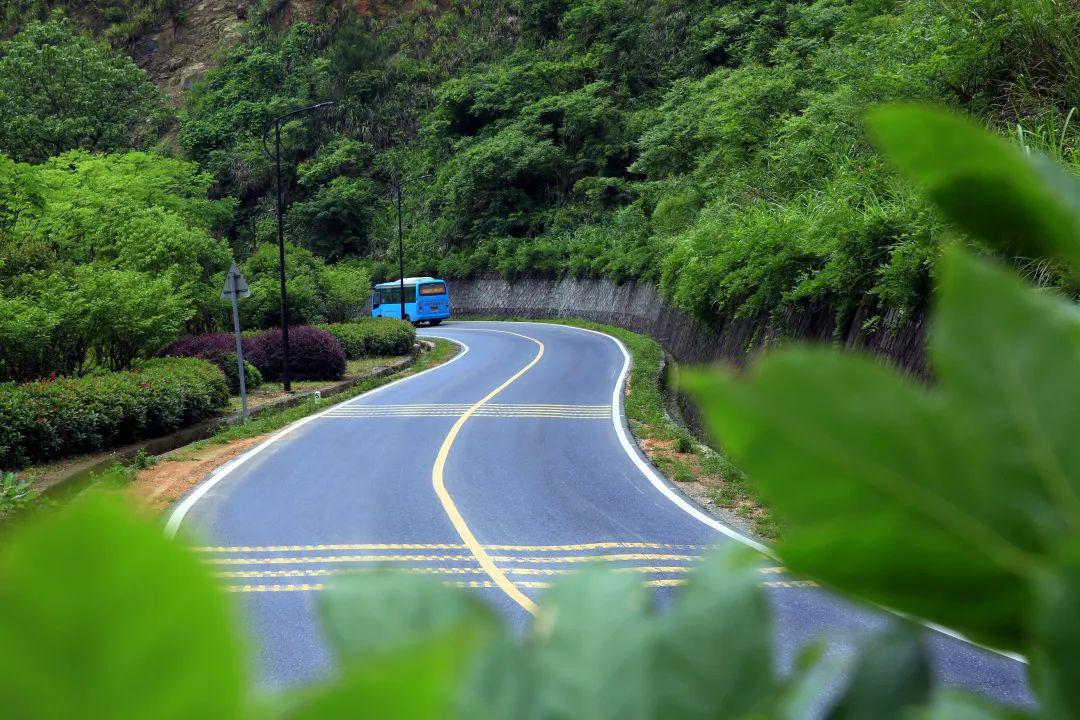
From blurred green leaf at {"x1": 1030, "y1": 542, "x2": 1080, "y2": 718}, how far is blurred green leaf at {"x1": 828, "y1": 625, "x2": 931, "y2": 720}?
5cm

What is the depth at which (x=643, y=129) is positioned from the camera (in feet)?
127

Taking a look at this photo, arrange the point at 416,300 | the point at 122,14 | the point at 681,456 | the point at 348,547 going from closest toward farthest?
the point at 348,547 < the point at 681,456 < the point at 416,300 < the point at 122,14

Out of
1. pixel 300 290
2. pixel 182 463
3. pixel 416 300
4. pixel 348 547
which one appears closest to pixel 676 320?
pixel 300 290

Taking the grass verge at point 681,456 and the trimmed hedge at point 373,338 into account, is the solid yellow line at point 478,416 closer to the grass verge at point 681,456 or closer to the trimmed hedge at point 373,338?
the grass verge at point 681,456

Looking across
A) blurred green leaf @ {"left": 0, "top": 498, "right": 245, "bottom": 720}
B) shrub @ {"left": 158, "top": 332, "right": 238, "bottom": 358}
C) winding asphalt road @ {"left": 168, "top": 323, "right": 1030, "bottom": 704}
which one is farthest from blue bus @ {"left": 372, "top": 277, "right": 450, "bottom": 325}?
blurred green leaf @ {"left": 0, "top": 498, "right": 245, "bottom": 720}

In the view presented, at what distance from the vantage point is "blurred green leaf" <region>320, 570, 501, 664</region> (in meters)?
0.32

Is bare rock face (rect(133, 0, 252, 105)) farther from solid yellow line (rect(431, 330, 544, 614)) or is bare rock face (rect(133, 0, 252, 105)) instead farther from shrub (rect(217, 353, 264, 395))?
solid yellow line (rect(431, 330, 544, 614))

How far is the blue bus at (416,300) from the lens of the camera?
37969mm

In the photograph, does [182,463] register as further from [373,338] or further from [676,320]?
[676,320]

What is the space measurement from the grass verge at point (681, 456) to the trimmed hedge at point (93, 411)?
675 centimetres

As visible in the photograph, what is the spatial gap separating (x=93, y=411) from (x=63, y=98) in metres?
28.4

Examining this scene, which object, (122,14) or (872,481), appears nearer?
(872,481)

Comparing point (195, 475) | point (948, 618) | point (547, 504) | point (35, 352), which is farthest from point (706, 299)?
point (948, 618)

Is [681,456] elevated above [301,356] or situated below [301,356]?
above
